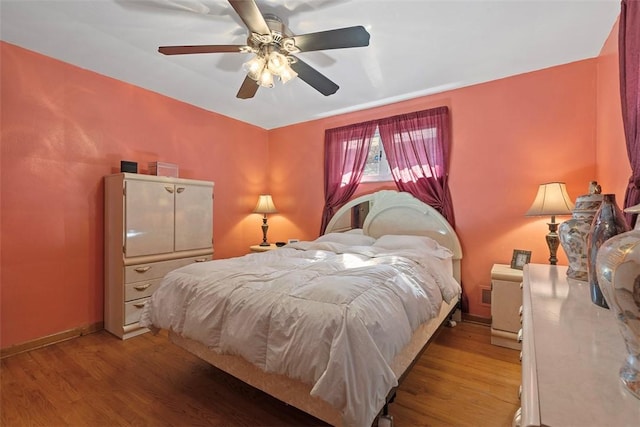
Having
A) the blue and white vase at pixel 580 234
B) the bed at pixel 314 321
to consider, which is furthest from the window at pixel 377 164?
the blue and white vase at pixel 580 234


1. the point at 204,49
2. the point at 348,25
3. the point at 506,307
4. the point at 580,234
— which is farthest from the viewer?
the point at 506,307

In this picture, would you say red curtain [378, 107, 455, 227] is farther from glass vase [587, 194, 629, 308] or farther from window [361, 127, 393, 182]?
glass vase [587, 194, 629, 308]

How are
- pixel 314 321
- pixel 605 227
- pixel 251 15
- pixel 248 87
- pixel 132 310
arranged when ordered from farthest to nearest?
pixel 132 310, pixel 248 87, pixel 251 15, pixel 314 321, pixel 605 227

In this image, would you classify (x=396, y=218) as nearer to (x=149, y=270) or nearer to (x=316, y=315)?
(x=316, y=315)

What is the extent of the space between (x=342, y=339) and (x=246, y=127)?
393 centimetres

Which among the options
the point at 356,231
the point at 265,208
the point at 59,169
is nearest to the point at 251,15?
the point at 59,169

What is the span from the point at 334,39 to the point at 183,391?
8.31 feet

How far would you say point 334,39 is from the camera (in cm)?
179

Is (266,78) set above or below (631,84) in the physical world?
above

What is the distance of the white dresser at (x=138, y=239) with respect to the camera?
279cm

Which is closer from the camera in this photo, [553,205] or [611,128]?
[611,128]

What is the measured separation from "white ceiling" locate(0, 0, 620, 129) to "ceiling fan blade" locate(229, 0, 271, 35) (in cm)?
31

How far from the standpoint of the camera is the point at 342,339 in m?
1.28

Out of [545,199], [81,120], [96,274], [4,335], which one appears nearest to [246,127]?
[81,120]
